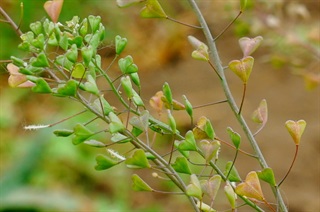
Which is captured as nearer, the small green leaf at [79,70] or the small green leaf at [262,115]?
the small green leaf at [79,70]

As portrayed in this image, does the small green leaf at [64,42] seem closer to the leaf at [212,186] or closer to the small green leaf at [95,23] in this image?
the small green leaf at [95,23]

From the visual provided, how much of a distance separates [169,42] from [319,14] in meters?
0.90

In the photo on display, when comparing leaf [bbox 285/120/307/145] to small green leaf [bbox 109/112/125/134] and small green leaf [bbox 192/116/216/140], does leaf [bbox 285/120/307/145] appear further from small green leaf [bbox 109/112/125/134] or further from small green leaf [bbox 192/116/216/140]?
small green leaf [bbox 109/112/125/134]

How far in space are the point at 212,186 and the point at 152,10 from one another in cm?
21

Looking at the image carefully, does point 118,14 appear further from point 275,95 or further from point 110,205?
point 110,205

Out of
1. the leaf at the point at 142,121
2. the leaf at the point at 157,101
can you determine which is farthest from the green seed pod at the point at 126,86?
the leaf at the point at 157,101

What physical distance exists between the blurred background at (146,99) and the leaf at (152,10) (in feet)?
4.65

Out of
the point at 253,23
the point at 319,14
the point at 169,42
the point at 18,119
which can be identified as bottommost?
the point at 18,119

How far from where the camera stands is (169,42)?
4.21m

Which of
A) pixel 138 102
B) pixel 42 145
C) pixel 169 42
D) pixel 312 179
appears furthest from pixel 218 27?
pixel 138 102

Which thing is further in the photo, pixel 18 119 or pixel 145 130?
pixel 18 119

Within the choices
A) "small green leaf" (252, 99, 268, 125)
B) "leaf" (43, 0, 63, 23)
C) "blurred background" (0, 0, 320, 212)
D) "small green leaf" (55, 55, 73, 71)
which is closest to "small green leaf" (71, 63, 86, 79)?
"small green leaf" (55, 55, 73, 71)

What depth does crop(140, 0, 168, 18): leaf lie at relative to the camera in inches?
29.8

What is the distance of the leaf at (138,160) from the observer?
0.67 metres
